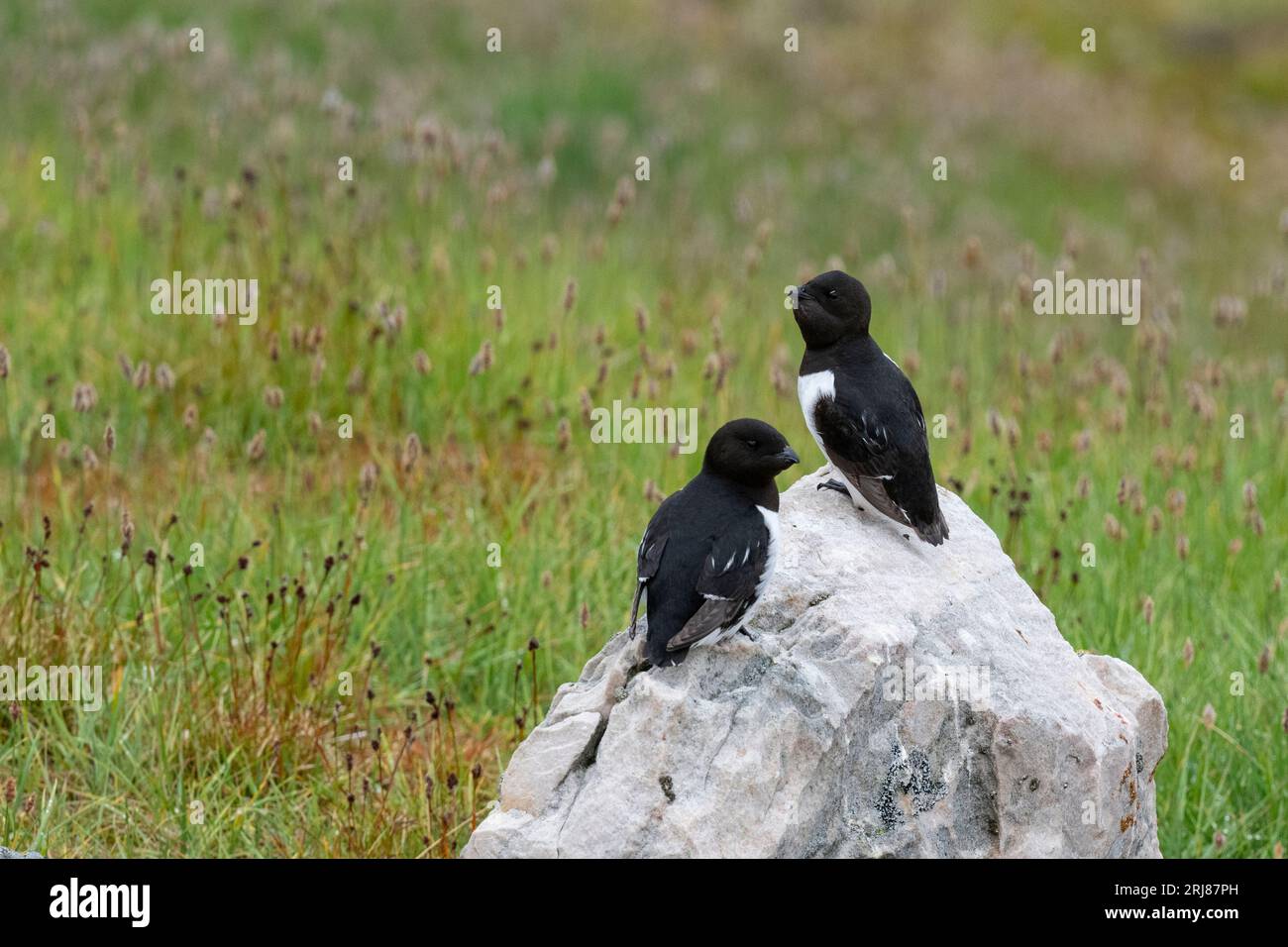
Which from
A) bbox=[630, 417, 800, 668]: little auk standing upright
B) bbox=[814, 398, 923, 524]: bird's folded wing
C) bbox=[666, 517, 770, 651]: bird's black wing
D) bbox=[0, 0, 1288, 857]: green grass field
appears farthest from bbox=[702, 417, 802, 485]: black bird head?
bbox=[0, 0, 1288, 857]: green grass field

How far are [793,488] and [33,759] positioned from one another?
2.72 m

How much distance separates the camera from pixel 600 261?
966cm

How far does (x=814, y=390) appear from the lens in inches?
178

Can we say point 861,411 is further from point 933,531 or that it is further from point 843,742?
point 843,742

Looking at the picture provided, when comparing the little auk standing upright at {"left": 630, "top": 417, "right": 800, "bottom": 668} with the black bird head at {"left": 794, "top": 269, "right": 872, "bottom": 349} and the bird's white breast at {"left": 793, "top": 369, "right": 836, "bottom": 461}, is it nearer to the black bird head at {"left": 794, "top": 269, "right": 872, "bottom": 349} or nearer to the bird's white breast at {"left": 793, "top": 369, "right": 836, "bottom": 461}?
the bird's white breast at {"left": 793, "top": 369, "right": 836, "bottom": 461}

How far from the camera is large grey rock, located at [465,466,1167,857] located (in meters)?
3.63

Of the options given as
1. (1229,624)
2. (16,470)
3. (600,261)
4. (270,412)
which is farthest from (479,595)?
(600,261)

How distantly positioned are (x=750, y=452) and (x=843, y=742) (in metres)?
0.82

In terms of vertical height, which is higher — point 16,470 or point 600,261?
point 600,261

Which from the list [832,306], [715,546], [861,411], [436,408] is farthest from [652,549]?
[436,408]

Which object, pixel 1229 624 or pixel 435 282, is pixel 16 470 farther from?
pixel 1229 624

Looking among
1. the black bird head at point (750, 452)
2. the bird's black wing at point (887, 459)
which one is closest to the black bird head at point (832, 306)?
the bird's black wing at point (887, 459)

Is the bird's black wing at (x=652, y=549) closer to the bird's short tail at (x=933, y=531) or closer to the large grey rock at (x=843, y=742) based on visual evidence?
the large grey rock at (x=843, y=742)

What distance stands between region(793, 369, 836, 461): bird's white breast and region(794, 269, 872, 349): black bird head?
0.40 feet
